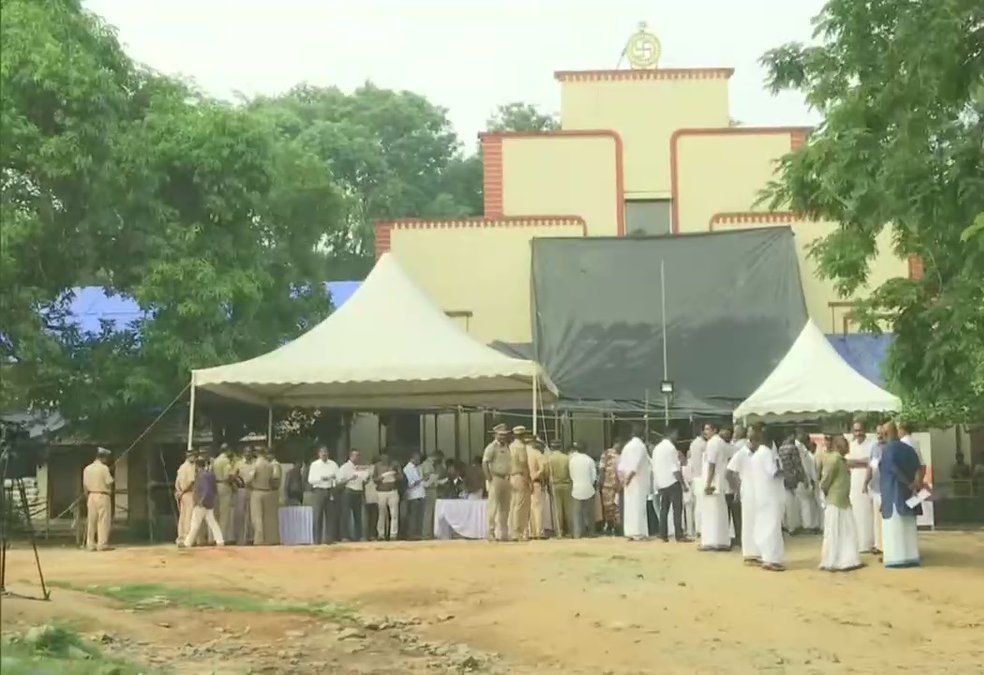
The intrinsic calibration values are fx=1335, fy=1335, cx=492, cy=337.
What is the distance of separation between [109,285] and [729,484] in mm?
10449

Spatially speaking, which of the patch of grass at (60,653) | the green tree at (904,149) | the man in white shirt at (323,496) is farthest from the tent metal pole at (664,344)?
the patch of grass at (60,653)

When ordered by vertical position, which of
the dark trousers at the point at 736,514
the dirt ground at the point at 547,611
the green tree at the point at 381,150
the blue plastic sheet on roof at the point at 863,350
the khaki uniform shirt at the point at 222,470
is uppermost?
the green tree at the point at 381,150

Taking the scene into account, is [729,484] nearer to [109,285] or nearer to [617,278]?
[617,278]

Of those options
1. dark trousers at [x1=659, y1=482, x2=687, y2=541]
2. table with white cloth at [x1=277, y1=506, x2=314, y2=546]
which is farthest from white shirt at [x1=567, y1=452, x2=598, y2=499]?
table with white cloth at [x1=277, y1=506, x2=314, y2=546]

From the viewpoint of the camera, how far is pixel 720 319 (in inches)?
923

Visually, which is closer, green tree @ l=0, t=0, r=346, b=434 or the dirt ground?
the dirt ground

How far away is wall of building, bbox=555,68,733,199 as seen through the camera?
89.8 feet

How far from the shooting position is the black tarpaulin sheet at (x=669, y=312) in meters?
22.2

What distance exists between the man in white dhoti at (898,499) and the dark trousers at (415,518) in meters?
7.05

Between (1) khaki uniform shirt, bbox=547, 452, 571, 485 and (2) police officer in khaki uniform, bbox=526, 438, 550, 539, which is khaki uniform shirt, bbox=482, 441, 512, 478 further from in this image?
(1) khaki uniform shirt, bbox=547, 452, 571, 485

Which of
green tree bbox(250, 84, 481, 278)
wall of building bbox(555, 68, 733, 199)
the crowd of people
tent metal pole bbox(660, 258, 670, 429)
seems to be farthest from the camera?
green tree bbox(250, 84, 481, 278)

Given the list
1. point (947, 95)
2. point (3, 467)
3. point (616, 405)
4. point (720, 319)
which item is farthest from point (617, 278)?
point (3, 467)

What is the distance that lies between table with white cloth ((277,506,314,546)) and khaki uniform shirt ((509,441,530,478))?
310 cm

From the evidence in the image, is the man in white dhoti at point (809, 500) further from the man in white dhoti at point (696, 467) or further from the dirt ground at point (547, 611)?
the dirt ground at point (547, 611)
